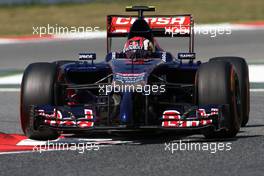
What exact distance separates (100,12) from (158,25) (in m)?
16.8

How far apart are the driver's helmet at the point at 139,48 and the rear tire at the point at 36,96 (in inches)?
52.2

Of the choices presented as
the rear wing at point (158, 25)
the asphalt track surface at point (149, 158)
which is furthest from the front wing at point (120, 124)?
the rear wing at point (158, 25)

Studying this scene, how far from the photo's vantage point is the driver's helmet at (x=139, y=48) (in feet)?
36.3

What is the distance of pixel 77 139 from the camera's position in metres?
10.2

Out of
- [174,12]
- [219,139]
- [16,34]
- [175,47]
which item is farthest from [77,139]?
[174,12]

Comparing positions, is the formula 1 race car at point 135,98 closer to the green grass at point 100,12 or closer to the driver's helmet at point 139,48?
the driver's helmet at point 139,48

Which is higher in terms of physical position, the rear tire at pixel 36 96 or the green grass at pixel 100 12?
the rear tire at pixel 36 96

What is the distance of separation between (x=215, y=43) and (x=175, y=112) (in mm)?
13111

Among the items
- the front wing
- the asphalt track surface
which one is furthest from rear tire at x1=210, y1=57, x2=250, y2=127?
the front wing

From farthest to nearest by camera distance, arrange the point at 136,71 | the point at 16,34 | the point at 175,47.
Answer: the point at 16,34 < the point at 175,47 < the point at 136,71

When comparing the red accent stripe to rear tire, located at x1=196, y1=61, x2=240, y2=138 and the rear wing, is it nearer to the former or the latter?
rear tire, located at x1=196, y1=61, x2=240, y2=138

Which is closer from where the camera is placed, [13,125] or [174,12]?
[13,125]

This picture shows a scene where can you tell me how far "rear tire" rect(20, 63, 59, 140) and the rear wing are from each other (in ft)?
7.46

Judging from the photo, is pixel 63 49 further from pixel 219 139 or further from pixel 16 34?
pixel 219 139
